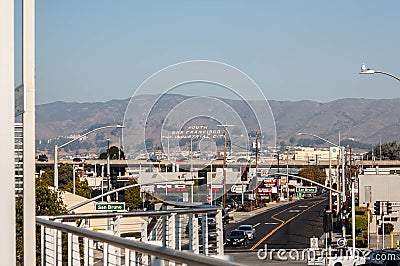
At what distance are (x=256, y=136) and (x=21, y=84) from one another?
6945 centimetres

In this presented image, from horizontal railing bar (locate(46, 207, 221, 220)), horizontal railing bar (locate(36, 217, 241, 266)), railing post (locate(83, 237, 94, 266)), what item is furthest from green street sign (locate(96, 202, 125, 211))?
horizontal railing bar (locate(36, 217, 241, 266))

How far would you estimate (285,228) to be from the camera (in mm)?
85188

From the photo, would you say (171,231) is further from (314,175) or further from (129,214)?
(314,175)

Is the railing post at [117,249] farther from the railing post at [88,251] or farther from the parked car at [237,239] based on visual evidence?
the parked car at [237,239]

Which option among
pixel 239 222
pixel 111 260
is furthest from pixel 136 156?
pixel 111 260

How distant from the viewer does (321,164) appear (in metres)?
189

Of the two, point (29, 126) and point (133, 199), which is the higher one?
point (29, 126)

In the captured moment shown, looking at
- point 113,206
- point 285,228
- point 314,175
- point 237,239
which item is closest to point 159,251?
point 113,206

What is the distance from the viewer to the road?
65.5m

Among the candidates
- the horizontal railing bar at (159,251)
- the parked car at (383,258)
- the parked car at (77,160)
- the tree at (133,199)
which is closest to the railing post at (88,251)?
the horizontal railing bar at (159,251)

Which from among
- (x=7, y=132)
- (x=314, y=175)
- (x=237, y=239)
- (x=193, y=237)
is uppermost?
(x=7, y=132)

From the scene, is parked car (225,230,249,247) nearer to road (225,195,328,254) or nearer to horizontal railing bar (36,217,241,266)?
road (225,195,328,254)

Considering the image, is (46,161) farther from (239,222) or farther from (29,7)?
(29,7)

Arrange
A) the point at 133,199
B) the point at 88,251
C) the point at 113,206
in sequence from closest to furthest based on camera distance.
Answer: the point at 88,251 < the point at 113,206 < the point at 133,199
